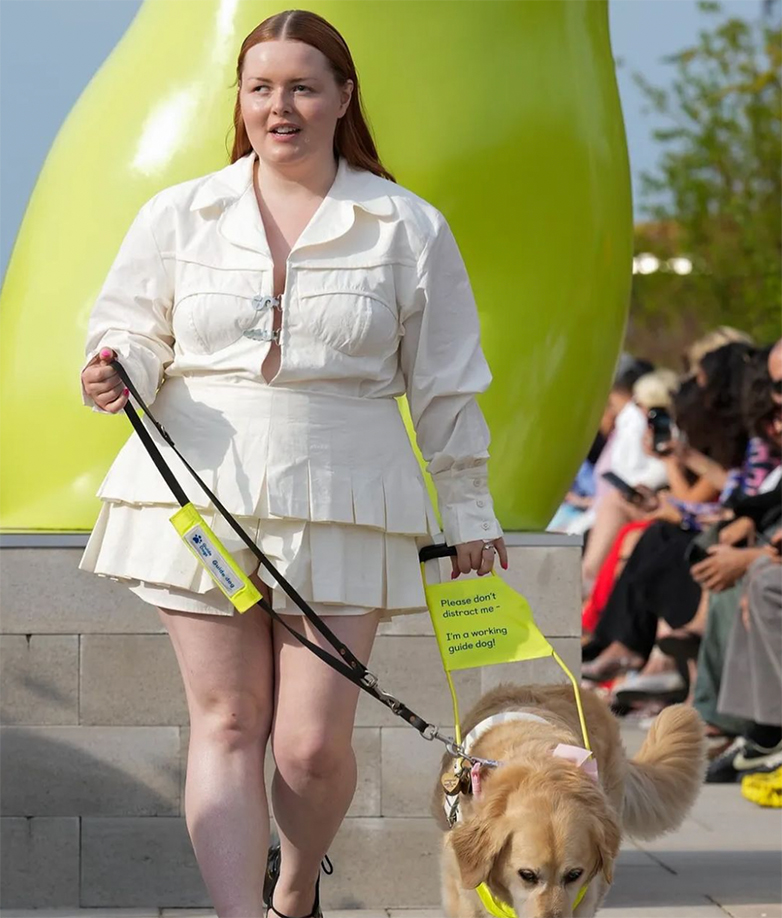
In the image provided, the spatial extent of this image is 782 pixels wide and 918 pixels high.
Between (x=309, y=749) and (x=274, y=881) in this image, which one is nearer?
(x=309, y=749)

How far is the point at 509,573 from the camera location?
5281mm

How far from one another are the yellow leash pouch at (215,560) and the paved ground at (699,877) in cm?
175

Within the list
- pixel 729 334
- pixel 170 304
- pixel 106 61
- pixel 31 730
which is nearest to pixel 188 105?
pixel 106 61

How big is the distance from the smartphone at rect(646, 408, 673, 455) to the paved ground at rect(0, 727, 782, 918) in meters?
3.61

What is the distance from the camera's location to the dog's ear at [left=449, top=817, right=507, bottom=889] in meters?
3.96

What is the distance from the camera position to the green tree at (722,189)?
93.1 feet

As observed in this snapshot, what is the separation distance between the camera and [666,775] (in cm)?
504

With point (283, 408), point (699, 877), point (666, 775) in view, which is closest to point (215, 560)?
point (283, 408)

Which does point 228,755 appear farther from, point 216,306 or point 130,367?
point 216,306

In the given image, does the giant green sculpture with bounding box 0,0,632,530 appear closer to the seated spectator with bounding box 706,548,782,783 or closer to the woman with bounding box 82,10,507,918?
the woman with bounding box 82,10,507,918

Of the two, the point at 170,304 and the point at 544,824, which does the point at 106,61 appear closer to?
the point at 170,304

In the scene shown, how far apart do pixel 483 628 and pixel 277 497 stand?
2.26 ft

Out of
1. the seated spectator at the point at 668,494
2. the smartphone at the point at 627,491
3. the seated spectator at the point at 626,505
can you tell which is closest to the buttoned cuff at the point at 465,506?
the seated spectator at the point at 668,494

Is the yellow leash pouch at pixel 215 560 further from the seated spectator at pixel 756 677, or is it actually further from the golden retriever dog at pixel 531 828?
the seated spectator at pixel 756 677
